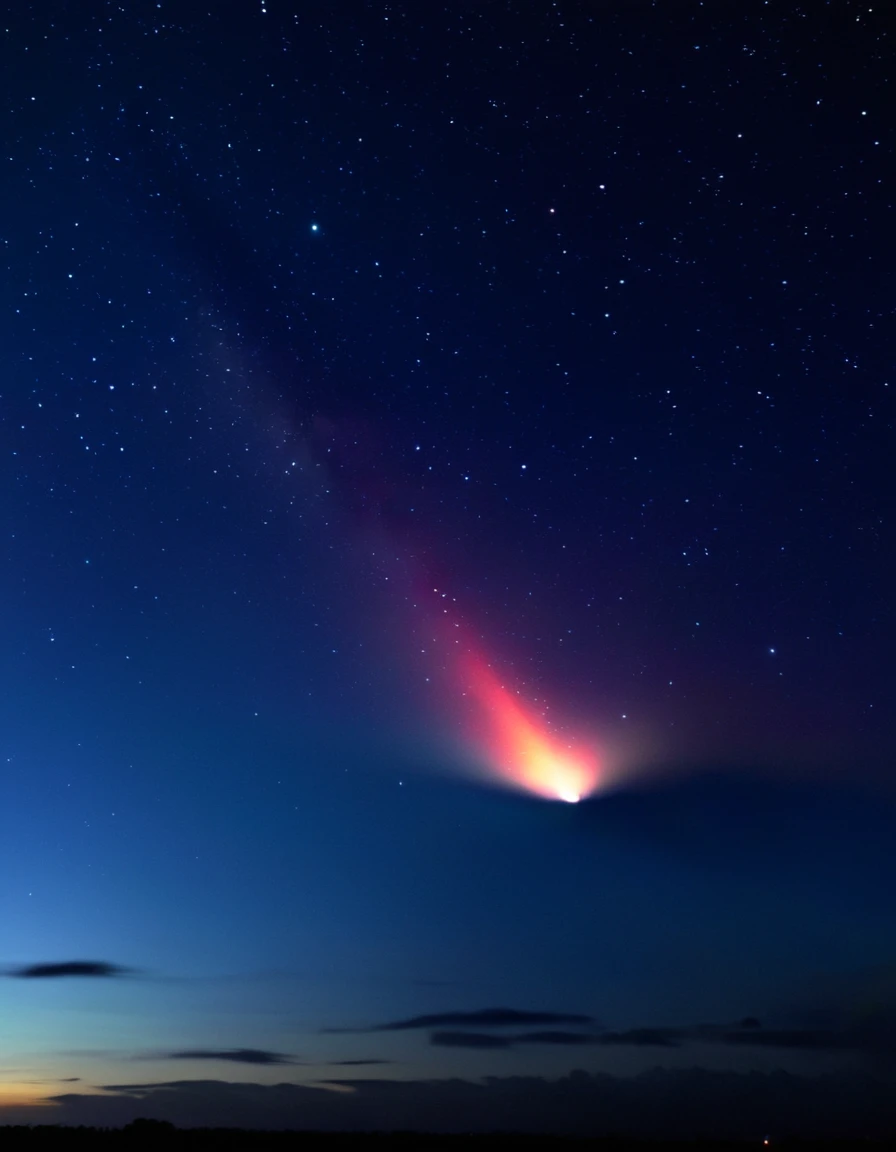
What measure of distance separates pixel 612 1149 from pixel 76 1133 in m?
23.0

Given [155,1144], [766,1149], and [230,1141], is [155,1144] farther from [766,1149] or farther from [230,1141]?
[766,1149]

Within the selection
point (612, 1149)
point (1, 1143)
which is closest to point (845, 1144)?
point (612, 1149)

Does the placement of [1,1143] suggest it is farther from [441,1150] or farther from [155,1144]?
[441,1150]

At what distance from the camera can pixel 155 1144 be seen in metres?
42.8

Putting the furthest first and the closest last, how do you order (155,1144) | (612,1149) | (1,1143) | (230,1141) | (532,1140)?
(532,1140)
(612,1149)
(230,1141)
(155,1144)
(1,1143)

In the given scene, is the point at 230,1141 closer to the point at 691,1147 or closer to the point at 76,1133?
the point at 76,1133

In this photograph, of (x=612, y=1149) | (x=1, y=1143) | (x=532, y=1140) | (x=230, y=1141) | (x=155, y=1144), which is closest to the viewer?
(x=1, y=1143)

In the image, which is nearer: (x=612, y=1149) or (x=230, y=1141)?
(x=230, y=1141)

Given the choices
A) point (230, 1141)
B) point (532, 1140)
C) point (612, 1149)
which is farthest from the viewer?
point (532, 1140)

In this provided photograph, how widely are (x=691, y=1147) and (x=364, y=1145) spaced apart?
15687mm

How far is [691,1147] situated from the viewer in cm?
5319

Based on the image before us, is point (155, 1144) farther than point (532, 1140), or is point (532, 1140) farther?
point (532, 1140)

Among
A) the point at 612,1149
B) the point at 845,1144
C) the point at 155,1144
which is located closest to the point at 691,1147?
the point at 612,1149

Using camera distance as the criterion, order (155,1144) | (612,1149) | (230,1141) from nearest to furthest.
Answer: (155,1144) → (230,1141) → (612,1149)
